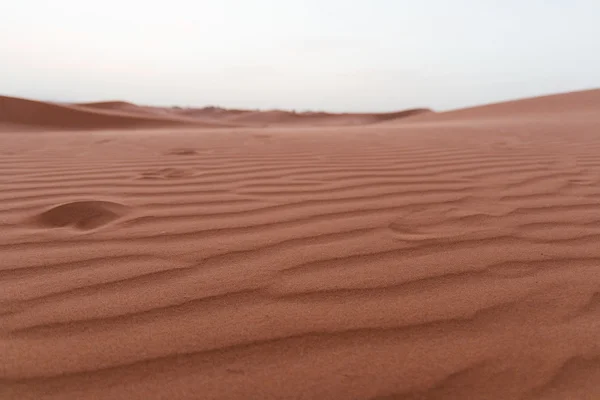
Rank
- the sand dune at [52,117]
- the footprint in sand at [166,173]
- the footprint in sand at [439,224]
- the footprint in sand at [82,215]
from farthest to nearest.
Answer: the sand dune at [52,117], the footprint in sand at [166,173], the footprint in sand at [82,215], the footprint in sand at [439,224]

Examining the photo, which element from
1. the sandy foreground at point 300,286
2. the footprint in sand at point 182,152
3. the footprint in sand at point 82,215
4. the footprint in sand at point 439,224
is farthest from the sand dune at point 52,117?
the footprint in sand at point 439,224

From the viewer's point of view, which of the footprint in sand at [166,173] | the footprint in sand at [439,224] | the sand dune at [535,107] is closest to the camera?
the footprint in sand at [439,224]

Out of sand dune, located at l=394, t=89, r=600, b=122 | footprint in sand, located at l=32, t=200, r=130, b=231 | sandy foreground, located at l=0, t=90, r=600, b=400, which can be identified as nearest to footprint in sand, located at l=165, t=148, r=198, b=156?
sandy foreground, located at l=0, t=90, r=600, b=400

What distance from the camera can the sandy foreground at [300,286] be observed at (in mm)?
909

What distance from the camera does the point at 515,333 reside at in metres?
1.04

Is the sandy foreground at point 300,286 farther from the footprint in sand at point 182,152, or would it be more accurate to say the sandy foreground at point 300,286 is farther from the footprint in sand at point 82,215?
the footprint in sand at point 182,152

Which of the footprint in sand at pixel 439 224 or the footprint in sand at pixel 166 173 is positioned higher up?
the footprint in sand at pixel 166 173

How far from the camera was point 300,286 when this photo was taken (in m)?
1.22

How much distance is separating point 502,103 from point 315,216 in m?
11.0

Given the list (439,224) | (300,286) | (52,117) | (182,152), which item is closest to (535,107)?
(182,152)

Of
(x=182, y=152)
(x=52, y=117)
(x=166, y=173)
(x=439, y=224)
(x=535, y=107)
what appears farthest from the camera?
(x=535, y=107)

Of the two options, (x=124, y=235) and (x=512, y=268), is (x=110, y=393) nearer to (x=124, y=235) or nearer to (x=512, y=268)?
(x=124, y=235)

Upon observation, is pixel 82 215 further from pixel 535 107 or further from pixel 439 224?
pixel 535 107

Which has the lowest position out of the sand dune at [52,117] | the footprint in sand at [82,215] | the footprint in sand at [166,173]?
the footprint in sand at [82,215]
